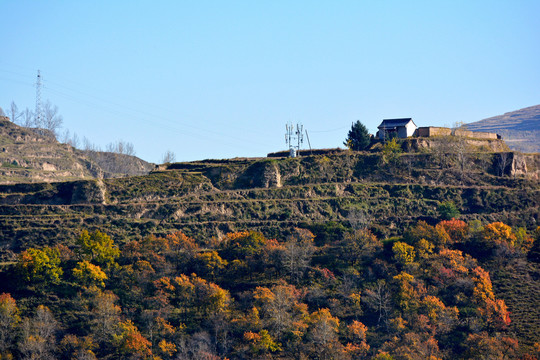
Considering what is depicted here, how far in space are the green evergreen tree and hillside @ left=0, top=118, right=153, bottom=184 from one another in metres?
46.1

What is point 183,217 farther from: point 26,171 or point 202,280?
point 26,171

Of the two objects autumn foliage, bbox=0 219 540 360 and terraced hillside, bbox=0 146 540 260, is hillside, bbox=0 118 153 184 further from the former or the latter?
autumn foliage, bbox=0 219 540 360

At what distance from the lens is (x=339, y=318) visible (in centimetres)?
6322

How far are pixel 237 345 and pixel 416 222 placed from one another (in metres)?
27.9

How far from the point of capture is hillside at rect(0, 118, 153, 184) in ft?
357

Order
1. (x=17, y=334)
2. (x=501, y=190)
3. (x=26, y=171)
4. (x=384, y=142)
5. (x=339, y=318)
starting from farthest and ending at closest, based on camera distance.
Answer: (x=26, y=171) → (x=384, y=142) → (x=501, y=190) → (x=339, y=318) → (x=17, y=334)

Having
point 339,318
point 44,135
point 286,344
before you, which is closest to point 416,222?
point 339,318

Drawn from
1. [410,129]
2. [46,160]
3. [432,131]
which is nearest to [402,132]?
[410,129]

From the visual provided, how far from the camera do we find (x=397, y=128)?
317 ft

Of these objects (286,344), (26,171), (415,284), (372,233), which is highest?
(26,171)

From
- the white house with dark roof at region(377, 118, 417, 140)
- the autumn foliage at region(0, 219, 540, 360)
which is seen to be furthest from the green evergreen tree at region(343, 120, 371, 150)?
the autumn foliage at region(0, 219, 540, 360)

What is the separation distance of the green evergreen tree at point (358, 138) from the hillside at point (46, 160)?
4611 centimetres

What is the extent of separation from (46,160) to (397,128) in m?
58.7

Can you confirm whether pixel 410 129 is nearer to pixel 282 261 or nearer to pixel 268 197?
pixel 268 197
